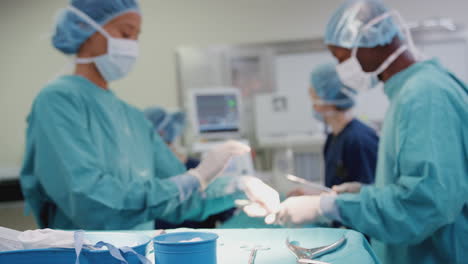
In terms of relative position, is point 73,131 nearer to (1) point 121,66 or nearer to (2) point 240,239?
(1) point 121,66

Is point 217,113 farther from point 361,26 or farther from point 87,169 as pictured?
point 87,169

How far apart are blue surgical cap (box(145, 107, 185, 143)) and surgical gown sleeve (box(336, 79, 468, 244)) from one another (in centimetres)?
203

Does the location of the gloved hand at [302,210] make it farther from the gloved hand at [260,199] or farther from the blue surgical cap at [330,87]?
the blue surgical cap at [330,87]

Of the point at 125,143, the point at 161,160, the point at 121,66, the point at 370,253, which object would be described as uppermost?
the point at 121,66

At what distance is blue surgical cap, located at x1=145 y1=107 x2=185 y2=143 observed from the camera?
3.07 metres

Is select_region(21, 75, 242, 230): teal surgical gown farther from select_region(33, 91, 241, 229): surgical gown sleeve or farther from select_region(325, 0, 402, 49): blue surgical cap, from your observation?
select_region(325, 0, 402, 49): blue surgical cap

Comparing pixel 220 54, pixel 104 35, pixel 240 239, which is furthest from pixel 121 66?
pixel 220 54

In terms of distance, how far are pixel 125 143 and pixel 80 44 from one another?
42 centimetres

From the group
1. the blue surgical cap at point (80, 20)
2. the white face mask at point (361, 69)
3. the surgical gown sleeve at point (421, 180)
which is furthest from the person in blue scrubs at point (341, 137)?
the blue surgical cap at point (80, 20)

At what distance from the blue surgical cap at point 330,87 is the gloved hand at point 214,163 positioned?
0.94 metres

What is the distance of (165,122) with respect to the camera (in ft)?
10.1

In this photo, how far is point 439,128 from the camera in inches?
47.1

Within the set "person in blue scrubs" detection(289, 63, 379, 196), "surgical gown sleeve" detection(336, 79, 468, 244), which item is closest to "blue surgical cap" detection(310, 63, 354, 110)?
"person in blue scrubs" detection(289, 63, 379, 196)

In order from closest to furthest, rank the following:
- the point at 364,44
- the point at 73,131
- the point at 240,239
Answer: the point at 240,239 < the point at 73,131 < the point at 364,44
